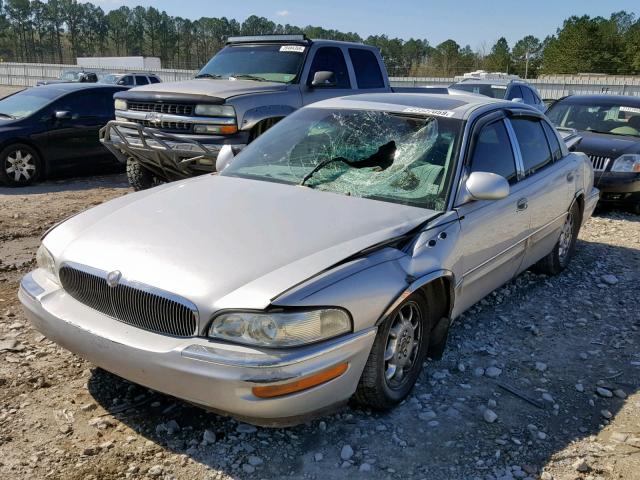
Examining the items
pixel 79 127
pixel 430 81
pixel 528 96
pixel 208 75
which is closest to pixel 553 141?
Answer: pixel 208 75

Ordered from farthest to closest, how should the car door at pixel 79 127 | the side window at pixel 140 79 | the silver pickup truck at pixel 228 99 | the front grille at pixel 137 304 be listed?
the side window at pixel 140 79, the car door at pixel 79 127, the silver pickup truck at pixel 228 99, the front grille at pixel 137 304

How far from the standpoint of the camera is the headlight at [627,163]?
8.30 metres

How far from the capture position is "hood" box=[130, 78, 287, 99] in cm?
718

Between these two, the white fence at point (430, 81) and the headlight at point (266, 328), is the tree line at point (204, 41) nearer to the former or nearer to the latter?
the white fence at point (430, 81)

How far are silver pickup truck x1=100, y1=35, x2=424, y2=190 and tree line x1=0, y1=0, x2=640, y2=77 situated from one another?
50144mm

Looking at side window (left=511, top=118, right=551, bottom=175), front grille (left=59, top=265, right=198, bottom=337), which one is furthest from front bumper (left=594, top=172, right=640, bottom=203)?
front grille (left=59, top=265, right=198, bottom=337)

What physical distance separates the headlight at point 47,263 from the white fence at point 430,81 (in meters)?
31.3

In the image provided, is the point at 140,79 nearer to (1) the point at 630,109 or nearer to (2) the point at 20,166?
(2) the point at 20,166

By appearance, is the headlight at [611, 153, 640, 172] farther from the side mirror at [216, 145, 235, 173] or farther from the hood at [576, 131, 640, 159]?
the side mirror at [216, 145, 235, 173]

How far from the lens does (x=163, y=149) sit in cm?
677

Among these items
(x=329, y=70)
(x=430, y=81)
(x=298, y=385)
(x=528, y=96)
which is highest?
(x=329, y=70)

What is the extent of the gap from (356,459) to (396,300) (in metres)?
0.78

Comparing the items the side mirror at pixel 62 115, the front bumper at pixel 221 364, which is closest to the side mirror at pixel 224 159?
the front bumper at pixel 221 364

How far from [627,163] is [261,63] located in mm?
5123
